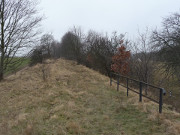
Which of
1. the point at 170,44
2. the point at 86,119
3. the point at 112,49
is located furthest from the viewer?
the point at 112,49

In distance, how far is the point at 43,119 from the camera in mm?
4777

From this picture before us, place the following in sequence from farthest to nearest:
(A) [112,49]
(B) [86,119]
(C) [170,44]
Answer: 1. (A) [112,49]
2. (C) [170,44]
3. (B) [86,119]

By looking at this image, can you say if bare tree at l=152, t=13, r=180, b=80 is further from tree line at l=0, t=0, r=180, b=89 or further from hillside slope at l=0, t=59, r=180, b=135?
hillside slope at l=0, t=59, r=180, b=135

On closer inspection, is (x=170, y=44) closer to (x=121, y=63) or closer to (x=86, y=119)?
(x=121, y=63)

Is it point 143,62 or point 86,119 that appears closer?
point 86,119

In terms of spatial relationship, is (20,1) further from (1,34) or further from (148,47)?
(148,47)

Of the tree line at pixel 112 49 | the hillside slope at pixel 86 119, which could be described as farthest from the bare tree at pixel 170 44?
the hillside slope at pixel 86 119

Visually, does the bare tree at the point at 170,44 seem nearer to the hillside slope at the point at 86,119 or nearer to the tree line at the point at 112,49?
the tree line at the point at 112,49

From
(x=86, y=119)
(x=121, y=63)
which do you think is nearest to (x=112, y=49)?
(x=121, y=63)

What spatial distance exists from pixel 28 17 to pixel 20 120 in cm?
638

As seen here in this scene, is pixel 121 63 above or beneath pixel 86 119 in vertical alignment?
above

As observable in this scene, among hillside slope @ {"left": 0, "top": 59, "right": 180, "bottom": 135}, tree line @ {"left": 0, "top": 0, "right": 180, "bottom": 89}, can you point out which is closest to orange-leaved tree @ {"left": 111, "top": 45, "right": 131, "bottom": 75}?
tree line @ {"left": 0, "top": 0, "right": 180, "bottom": 89}

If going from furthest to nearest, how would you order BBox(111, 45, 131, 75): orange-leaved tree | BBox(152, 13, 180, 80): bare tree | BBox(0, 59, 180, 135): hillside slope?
BBox(111, 45, 131, 75): orange-leaved tree → BBox(152, 13, 180, 80): bare tree → BBox(0, 59, 180, 135): hillside slope

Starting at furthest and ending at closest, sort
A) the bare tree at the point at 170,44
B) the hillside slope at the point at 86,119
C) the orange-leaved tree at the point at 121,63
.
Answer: the orange-leaved tree at the point at 121,63 → the bare tree at the point at 170,44 → the hillside slope at the point at 86,119
